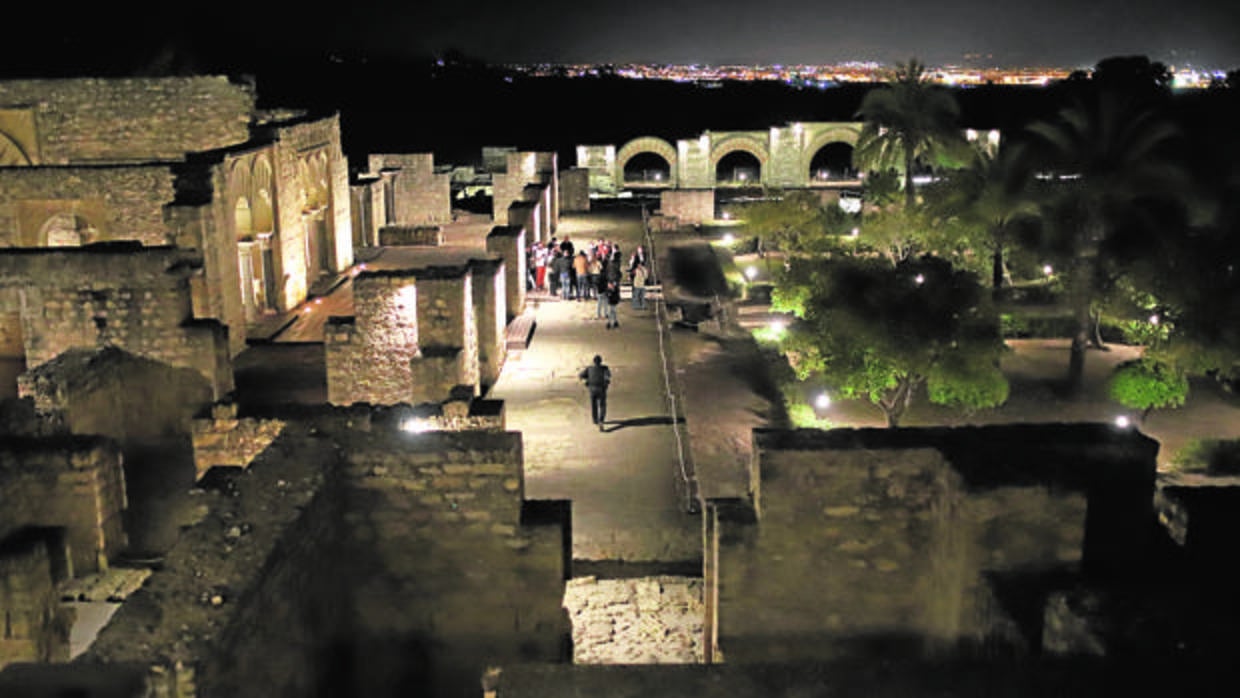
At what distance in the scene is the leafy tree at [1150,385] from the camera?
16.2 m

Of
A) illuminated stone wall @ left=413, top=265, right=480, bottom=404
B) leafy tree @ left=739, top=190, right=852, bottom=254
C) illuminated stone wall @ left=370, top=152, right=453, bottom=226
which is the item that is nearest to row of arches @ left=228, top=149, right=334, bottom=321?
illuminated stone wall @ left=413, top=265, right=480, bottom=404

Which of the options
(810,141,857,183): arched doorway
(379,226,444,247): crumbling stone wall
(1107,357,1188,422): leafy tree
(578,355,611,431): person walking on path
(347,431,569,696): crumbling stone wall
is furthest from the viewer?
(810,141,857,183): arched doorway

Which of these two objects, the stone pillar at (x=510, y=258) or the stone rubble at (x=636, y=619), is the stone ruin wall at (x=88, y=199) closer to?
the stone pillar at (x=510, y=258)

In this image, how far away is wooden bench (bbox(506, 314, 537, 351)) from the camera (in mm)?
18547

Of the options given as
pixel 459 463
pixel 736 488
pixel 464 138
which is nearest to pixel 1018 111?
pixel 464 138

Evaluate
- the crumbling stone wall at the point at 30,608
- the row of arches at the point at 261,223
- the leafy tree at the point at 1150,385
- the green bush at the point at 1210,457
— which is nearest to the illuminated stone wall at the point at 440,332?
the crumbling stone wall at the point at 30,608

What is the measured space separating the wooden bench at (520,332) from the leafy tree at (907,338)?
493 centimetres

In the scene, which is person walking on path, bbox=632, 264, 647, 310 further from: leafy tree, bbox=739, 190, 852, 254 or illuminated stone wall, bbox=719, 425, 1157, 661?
illuminated stone wall, bbox=719, 425, 1157, 661

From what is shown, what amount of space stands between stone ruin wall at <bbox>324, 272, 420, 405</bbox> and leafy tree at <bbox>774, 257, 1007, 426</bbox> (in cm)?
508

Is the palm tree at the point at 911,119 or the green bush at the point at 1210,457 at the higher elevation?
the palm tree at the point at 911,119

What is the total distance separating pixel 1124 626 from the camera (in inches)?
234

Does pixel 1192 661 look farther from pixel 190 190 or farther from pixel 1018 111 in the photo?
pixel 1018 111

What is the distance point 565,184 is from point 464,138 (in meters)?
62.4

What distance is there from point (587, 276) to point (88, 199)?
8.87m
